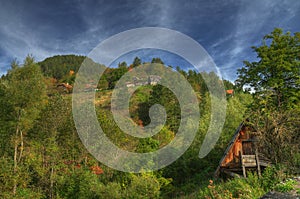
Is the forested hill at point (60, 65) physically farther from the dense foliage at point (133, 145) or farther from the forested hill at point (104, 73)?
the dense foliage at point (133, 145)

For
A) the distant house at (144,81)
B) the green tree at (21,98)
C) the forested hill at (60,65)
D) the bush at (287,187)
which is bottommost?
the bush at (287,187)

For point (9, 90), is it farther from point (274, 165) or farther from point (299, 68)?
point (299, 68)

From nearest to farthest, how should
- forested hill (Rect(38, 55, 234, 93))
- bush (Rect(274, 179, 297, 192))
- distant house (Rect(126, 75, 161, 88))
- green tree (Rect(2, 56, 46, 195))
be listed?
bush (Rect(274, 179, 297, 192)) → green tree (Rect(2, 56, 46, 195)) → forested hill (Rect(38, 55, 234, 93)) → distant house (Rect(126, 75, 161, 88))

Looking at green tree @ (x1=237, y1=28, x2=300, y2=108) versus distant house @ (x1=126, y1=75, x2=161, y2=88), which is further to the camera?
distant house @ (x1=126, y1=75, x2=161, y2=88)

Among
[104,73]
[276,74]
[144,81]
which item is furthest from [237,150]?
[104,73]

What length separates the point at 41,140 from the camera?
82.0ft

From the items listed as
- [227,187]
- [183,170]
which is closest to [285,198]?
[227,187]

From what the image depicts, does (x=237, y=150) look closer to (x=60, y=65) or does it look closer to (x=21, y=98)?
(x=21, y=98)

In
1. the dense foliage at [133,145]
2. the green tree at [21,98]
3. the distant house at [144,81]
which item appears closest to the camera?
the dense foliage at [133,145]

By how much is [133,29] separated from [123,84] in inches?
2109

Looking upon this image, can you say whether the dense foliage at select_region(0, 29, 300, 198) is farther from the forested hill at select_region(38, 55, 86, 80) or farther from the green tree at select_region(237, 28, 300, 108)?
the forested hill at select_region(38, 55, 86, 80)

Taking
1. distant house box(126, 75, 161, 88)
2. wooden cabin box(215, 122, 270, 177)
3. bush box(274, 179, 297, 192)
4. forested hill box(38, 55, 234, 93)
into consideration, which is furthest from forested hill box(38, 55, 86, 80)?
bush box(274, 179, 297, 192)

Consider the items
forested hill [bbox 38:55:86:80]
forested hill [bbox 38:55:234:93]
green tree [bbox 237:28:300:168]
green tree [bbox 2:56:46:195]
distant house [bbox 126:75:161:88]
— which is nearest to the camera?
green tree [bbox 237:28:300:168]

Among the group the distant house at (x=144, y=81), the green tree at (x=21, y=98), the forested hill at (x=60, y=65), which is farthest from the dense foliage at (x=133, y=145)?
the forested hill at (x=60, y=65)
